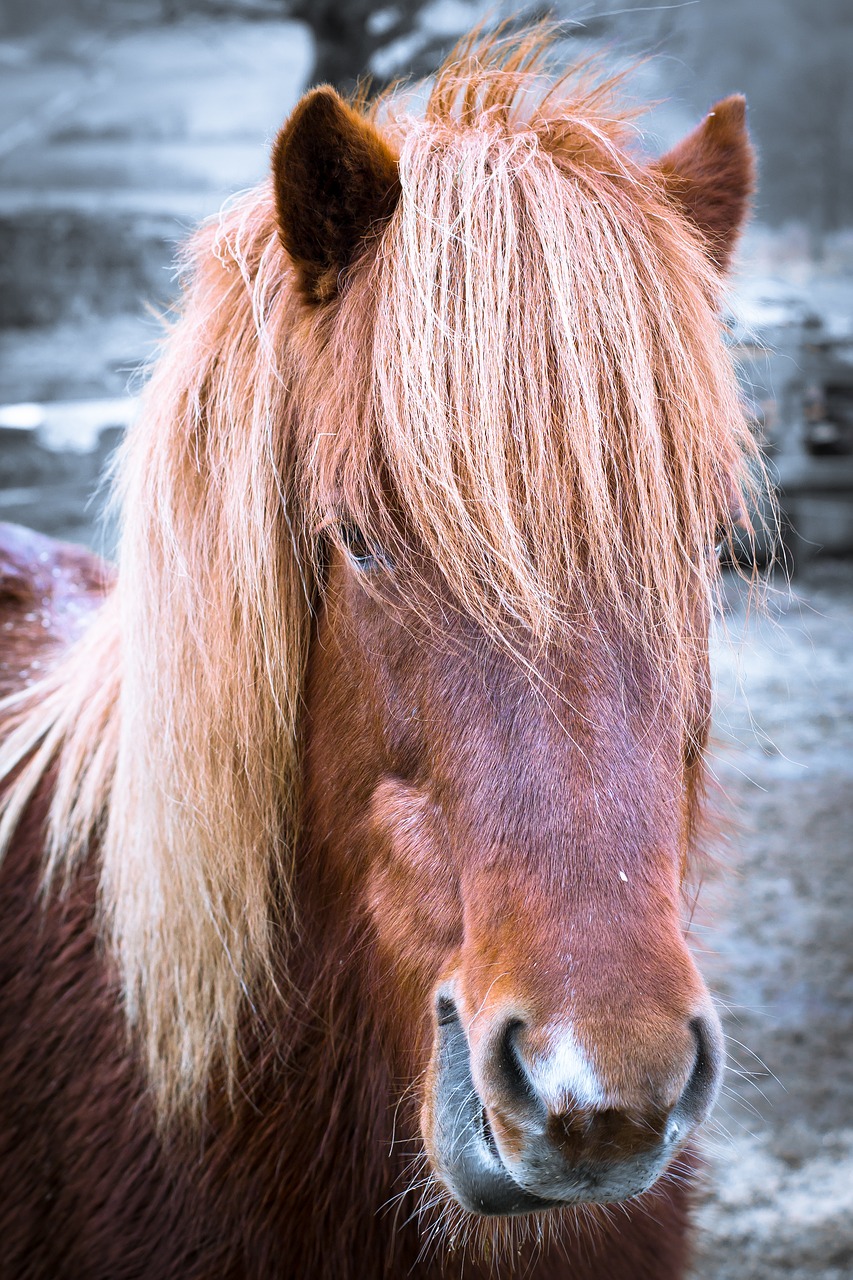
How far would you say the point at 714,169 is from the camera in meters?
1.44

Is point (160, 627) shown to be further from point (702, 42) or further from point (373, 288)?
point (702, 42)

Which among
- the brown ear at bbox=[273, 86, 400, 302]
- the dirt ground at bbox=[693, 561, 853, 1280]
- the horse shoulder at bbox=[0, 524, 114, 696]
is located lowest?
the dirt ground at bbox=[693, 561, 853, 1280]

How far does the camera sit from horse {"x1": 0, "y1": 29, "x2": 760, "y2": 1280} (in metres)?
1.01

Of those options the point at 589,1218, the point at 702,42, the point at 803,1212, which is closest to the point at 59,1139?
the point at 589,1218

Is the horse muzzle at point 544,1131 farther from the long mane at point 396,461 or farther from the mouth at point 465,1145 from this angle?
the long mane at point 396,461

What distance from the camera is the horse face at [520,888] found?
915mm

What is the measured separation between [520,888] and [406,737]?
0.83ft

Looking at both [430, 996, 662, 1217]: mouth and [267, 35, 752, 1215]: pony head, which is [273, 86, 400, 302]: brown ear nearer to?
[267, 35, 752, 1215]: pony head

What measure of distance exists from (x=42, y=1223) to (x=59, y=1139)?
0.41 feet

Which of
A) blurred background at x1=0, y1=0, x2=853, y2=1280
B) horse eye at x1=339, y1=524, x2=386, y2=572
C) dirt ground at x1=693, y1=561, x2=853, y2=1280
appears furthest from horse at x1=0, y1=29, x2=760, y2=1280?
blurred background at x1=0, y1=0, x2=853, y2=1280

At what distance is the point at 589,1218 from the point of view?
1420 millimetres

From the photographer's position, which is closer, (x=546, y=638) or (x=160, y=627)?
(x=546, y=638)

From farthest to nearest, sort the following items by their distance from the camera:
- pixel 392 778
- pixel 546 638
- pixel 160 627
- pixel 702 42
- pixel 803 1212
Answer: pixel 702 42 < pixel 803 1212 < pixel 160 627 < pixel 392 778 < pixel 546 638

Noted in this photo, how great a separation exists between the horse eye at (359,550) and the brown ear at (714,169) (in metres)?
0.69
